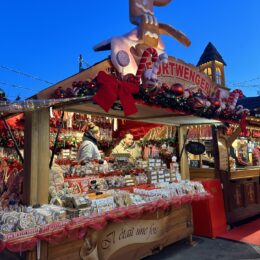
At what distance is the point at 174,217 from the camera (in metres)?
4.50

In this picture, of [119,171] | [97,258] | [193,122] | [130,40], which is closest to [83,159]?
[119,171]

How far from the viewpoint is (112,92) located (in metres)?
3.06

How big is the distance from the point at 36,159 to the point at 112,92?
113cm

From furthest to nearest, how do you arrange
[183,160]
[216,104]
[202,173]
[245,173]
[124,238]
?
[245,173], [202,173], [183,160], [216,104], [124,238]

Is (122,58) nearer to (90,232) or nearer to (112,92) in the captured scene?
(112,92)

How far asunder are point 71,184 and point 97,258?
978mm

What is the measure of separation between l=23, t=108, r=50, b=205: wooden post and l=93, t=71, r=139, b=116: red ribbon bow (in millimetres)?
687

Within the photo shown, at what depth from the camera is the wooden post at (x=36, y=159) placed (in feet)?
10.0

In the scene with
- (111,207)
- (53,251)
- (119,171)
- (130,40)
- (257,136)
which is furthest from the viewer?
(257,136)

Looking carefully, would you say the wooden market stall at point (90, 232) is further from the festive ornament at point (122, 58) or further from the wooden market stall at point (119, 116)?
the festive ornament at point (122, 58)

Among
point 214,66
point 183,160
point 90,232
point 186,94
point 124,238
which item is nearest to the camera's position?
point 90,232

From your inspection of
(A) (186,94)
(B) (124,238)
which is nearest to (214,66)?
(A) (186,94)

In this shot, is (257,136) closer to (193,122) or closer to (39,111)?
(193,122)

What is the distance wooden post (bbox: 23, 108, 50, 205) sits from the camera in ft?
10.0
